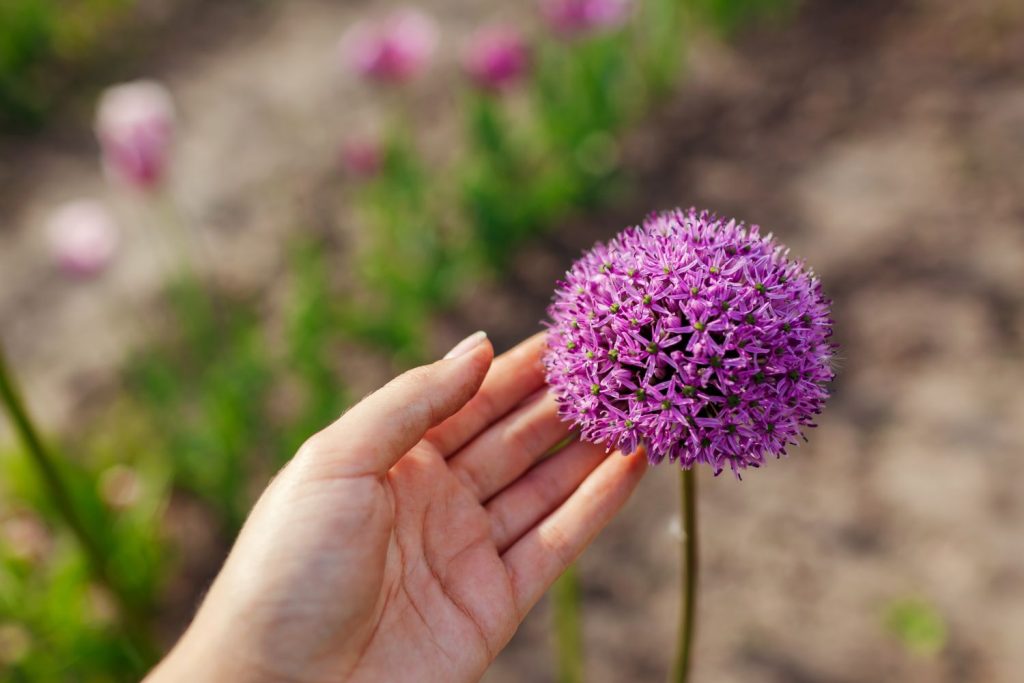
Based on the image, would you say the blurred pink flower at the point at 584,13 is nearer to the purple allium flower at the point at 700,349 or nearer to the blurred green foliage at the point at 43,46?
the purple allium flower at the point at 700,349

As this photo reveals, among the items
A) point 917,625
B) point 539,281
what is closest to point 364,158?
point 539,281

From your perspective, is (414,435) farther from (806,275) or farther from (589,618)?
(589,618)

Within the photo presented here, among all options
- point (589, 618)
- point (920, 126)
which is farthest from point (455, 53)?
point (589, 618)

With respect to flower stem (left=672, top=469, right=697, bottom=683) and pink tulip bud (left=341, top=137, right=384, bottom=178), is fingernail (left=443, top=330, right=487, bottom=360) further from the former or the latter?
pink tulip bud (left=341, top=137, right=384, bottom=178)

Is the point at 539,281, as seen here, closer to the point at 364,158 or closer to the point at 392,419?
the point at 364,158

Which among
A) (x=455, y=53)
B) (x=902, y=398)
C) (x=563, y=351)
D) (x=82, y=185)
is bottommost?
(x=902, y=398)

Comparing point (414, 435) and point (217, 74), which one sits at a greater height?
point (217, 74)

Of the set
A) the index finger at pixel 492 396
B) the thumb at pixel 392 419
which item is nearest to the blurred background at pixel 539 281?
the thumb at pixel 392 419

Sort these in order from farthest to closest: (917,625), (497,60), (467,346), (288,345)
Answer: (288,345) < (497,60) < (917,625) < (467,346)
